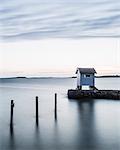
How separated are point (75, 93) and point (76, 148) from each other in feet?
28.6

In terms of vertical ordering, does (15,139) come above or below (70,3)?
below

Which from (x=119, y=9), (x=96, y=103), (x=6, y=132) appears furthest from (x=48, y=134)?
(x=96, y=103)

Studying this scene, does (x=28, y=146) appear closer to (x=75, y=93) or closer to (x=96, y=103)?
(x=96, y=103)

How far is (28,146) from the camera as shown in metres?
4.33

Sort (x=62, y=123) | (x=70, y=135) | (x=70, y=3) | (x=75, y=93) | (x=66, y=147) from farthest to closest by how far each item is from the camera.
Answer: (x=75, y=93) → (x=62, y=123) → (x=70, y=135) → (x=66, y=147) → (x=70, y=3)

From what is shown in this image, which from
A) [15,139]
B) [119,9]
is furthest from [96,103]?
[119,9]

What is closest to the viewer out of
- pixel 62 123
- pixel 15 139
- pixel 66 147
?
pixel 66 147

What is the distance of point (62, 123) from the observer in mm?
6730

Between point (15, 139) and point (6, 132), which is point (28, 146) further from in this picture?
point (6, 132)

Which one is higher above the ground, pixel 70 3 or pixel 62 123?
pixel 70 3

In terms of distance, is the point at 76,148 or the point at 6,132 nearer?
the point at 76,148

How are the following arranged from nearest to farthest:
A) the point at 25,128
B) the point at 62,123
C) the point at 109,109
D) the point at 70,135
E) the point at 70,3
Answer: the point at 70,3
the point at 70,135
the point at 25,128
the point at 62,123
the point at 109,109

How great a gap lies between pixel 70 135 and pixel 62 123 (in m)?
1.53

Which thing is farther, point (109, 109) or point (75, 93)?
point (75, 93)
